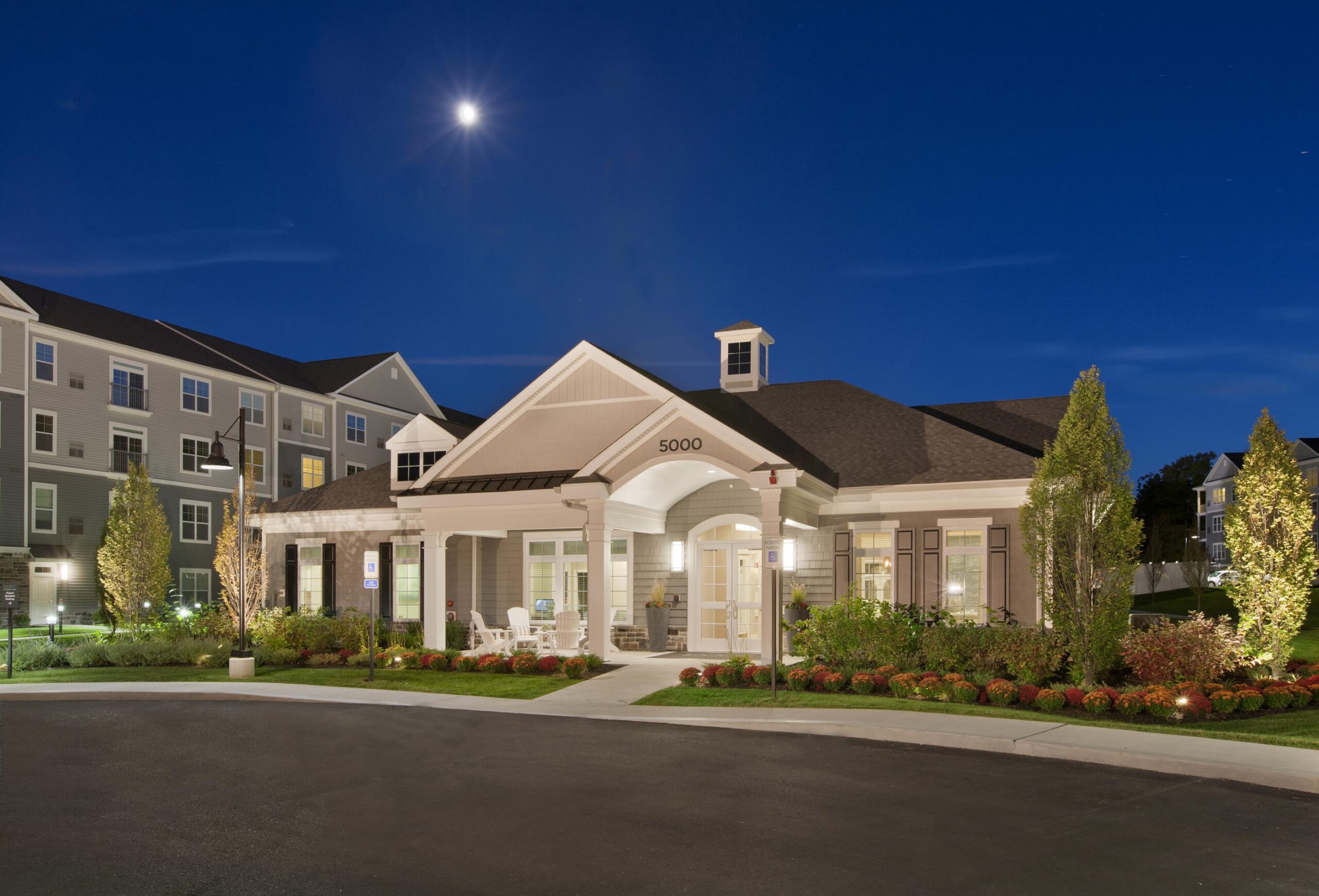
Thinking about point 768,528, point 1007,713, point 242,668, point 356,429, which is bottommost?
point 242,668

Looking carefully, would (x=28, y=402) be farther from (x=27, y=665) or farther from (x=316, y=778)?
(x=316, y=778)

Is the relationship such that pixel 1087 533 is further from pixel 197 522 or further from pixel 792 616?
pixel 197 522

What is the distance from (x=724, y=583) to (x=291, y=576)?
1127 cm

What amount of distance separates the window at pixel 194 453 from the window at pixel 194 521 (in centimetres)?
133

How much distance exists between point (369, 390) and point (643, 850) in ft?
146

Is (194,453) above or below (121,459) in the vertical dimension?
above

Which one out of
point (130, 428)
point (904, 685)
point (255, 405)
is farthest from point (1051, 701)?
point (255, 405)

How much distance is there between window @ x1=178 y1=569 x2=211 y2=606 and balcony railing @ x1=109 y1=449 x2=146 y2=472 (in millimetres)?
4435

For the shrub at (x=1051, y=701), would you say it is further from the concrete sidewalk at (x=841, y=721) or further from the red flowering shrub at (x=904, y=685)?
the red flowering shrub at (x=904, y=685)

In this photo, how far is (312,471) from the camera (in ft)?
154

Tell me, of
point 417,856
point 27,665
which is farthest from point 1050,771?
point 27,665

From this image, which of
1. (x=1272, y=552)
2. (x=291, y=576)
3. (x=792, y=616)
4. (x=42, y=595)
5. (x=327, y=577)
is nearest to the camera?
(x=1272, y=552)

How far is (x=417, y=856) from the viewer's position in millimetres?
7449

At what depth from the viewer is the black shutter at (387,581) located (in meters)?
25.0
